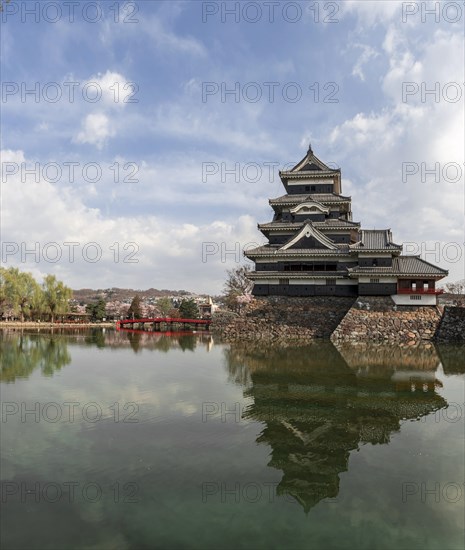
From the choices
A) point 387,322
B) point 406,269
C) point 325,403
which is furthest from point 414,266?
point 325,403

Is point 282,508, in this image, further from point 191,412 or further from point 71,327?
point 71,327

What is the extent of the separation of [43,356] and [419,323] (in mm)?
23015

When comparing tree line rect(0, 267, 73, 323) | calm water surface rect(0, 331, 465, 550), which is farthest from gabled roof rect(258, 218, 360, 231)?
tree line rect(0, 267, 73, 323)

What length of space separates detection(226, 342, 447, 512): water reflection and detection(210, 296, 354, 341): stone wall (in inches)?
347

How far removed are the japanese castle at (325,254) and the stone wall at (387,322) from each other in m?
0.72

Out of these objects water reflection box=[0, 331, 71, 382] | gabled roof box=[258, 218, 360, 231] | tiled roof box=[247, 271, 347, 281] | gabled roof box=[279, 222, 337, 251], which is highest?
gabled roof box=[258, 218, 360, 231]

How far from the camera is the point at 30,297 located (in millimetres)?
52719

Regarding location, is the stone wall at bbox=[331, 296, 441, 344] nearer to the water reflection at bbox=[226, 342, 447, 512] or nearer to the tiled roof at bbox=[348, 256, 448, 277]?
the tiled roof at bbox=[348, 256, 448, 277]

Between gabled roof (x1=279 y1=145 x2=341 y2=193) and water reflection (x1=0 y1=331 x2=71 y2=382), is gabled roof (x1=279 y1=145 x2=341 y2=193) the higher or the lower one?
the higher one

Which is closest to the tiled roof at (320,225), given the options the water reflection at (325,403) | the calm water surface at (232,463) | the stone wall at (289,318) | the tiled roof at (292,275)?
the tiled roof at (292,275)

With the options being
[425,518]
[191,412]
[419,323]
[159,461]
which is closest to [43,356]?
[191,412]

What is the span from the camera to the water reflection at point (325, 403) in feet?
21.7

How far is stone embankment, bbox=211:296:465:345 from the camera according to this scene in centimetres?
2634

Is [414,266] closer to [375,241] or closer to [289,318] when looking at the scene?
[375,241]
